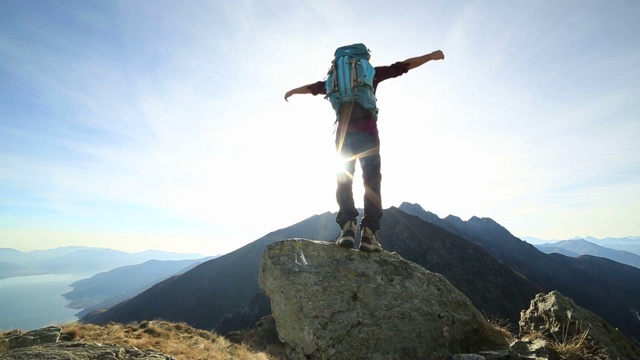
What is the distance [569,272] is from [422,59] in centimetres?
20231

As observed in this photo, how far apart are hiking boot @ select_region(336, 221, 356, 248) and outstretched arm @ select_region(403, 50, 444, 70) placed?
3.42m

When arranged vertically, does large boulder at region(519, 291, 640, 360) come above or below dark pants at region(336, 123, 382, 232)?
below

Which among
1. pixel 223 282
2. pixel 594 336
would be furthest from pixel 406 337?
pixel 223 282

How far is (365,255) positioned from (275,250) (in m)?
1.67

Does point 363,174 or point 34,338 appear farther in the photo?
point 34,338

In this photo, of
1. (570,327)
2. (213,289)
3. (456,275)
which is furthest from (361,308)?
(213,289)

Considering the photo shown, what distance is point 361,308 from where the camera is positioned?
15.0ft

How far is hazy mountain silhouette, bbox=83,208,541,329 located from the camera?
9494cm

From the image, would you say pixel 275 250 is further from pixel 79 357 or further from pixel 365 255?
pixel 79 357

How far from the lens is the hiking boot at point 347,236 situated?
5.80 metres

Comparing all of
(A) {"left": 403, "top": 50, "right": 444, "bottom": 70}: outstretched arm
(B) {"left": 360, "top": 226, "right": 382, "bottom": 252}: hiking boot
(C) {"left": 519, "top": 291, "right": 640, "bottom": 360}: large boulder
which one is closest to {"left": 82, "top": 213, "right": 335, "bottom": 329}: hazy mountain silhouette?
(C) {"left": 519, "top": 291, "right": 640, "bottom": 360}: large boulder

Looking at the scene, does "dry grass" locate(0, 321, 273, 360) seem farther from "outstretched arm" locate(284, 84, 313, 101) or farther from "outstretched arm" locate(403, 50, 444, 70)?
"outstretched arm" locate(403, 50, 444, 70)

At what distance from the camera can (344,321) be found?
14.1 feet

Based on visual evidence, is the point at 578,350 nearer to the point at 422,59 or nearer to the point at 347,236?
the point at 347,236
